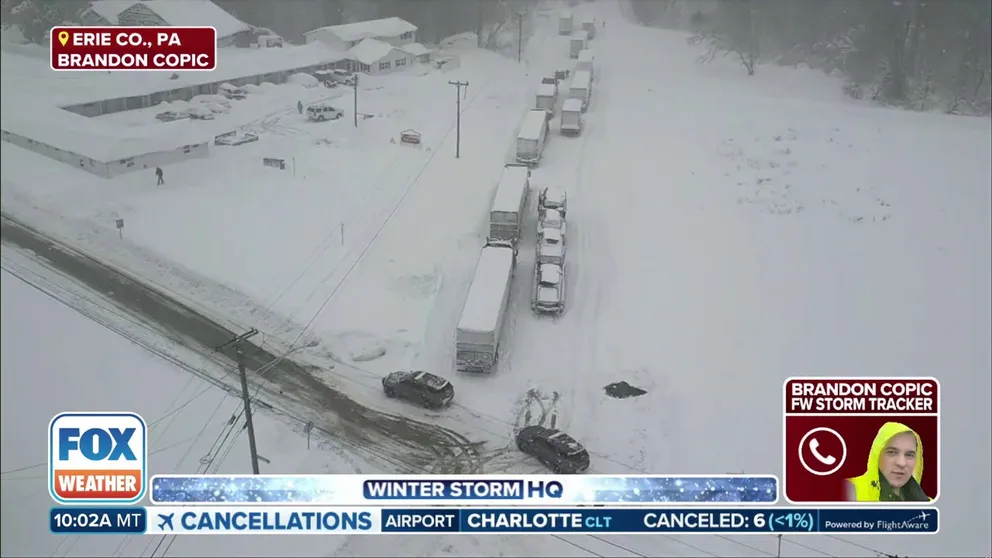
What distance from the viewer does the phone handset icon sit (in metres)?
12.8

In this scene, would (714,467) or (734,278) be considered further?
(734,278)

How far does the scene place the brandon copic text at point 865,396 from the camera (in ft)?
41.9

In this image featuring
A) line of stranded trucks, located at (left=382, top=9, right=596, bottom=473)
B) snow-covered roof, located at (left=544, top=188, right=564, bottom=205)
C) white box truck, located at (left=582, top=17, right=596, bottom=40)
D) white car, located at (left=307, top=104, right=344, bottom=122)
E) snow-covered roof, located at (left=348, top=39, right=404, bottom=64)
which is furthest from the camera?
white box truck, located at (left=582, top=17, right=596, bottom=40)

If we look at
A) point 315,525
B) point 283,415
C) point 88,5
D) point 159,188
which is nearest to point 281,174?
point 159,188

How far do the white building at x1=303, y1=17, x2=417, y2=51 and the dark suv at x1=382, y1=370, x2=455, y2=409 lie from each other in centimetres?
3261

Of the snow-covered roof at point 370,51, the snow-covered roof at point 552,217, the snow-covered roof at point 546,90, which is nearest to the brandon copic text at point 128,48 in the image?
the snow-covered roof at point 552,217

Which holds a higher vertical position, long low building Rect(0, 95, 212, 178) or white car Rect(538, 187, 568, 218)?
long low building Rect(0, 95, 212, 178)

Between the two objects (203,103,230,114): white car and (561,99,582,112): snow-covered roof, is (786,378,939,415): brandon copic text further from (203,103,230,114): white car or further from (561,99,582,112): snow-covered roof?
(203,103,230,114): white car

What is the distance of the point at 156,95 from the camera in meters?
45.2

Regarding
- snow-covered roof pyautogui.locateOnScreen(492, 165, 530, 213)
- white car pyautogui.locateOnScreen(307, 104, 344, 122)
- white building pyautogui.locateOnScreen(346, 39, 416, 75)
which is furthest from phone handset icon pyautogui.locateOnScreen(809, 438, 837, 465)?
white building pyautogui.locateOnScreen(346, 39, 416, 75)

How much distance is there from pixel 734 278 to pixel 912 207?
44.9 ft

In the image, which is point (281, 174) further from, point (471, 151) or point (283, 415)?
point (283, 415)

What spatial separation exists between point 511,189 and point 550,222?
3030mm

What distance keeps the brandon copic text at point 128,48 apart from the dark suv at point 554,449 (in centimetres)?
1179
